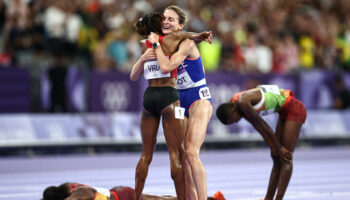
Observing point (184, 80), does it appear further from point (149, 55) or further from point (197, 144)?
point (197, 144)

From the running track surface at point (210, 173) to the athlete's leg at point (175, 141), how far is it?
224 centimetres

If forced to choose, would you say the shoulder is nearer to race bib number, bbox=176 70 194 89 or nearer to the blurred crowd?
race bib number, bbox=176 70 194 89

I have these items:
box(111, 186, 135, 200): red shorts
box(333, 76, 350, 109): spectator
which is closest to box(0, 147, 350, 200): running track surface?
box(111, 186, 135, 200): red shorts

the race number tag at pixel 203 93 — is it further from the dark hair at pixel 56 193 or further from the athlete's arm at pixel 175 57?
the dark hair at pixel 56 193

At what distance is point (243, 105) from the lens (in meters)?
8.18

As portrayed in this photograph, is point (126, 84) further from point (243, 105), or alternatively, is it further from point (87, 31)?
point (243, 105)

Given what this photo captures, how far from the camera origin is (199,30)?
18.5 meters

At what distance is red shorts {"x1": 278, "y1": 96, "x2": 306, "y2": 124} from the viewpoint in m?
8.47

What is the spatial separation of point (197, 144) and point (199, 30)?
11.5 meters

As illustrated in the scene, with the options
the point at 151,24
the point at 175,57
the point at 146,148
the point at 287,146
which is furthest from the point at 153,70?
the point at 287,146

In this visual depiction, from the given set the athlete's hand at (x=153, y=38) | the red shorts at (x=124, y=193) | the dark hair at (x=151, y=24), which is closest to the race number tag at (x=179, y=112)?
the athlete's hand at (x=153, y=38)

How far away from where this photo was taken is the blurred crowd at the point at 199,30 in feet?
50.1

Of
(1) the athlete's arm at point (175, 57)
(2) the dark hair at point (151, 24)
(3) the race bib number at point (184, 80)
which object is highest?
(2) the dark hair at point (151, 24)

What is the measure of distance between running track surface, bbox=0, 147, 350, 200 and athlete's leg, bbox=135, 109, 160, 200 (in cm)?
229
